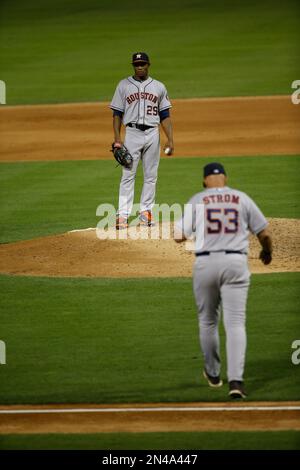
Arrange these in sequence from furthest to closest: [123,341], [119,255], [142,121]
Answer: [142,121] → [119,255] → [123,341]

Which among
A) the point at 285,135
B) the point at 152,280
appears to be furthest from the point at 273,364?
the point at 285,135

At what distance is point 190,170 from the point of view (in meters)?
21.0

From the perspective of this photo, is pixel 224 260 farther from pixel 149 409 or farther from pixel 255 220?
pixel 149 409

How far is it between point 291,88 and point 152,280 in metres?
18.0

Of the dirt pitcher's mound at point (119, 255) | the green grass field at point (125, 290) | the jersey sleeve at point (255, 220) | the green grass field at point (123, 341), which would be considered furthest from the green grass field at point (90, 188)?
the jersey sleeve at point (255, 220)

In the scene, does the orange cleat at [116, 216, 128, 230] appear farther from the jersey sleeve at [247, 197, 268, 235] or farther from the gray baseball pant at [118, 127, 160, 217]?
the jersey sleeve at [247, 197, 268, 235]

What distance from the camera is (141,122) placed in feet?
49.7

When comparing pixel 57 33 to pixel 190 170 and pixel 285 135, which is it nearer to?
pixel 285 135

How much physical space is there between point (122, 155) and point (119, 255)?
1.47 m

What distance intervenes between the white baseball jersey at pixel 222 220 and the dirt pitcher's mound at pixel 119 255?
4.33 meters

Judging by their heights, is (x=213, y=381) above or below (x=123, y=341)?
below

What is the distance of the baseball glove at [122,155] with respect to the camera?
15.0m

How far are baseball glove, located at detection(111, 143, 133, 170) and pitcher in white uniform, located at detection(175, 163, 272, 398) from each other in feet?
18.9

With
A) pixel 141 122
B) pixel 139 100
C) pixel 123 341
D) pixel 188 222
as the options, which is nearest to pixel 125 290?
pixel 123 341
